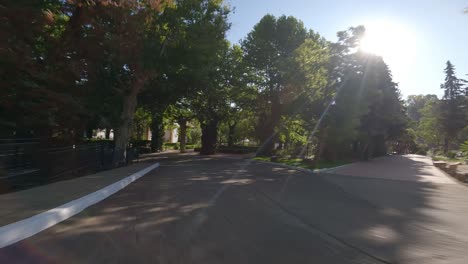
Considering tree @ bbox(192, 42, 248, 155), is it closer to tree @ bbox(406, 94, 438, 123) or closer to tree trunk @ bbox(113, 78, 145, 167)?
tree trunk @ bbox(113, 78, 145, 167)

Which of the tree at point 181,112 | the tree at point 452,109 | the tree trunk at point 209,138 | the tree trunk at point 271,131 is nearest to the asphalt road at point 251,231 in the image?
the tree trunk at point 271,131

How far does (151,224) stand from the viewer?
624 cm

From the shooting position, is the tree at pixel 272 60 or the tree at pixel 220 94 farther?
the tree at pixel 272 60

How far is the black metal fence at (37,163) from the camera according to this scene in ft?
29.9

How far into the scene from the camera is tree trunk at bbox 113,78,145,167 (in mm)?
19672

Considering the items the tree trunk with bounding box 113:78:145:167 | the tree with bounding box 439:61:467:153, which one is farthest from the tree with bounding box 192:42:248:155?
the tree with bounding box 439:61:467:153

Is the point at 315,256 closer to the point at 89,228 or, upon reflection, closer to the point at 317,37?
the point at 89,228

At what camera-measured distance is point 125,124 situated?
21.0 meters

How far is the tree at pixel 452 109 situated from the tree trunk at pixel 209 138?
34.5 metres

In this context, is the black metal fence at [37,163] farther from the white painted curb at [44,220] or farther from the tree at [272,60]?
the tree at [272,60]

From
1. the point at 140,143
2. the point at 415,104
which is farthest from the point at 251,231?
the point at 415,104

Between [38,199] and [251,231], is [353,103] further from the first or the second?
[38,199]

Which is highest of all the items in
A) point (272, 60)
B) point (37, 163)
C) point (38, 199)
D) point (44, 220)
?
point (272, 60)

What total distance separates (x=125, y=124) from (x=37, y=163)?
1051cm
